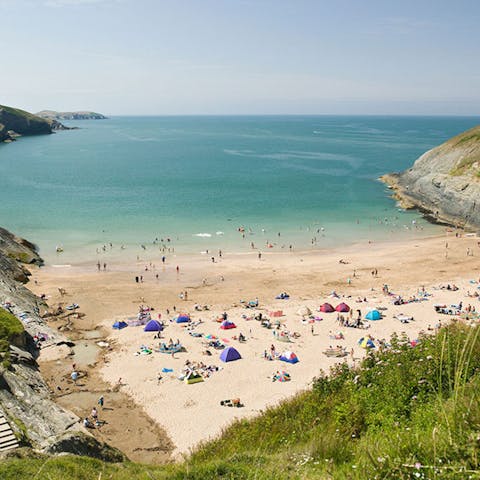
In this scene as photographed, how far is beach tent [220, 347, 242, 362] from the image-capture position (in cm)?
2591

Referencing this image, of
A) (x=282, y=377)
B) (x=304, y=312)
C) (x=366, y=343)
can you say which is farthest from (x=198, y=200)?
(x=282, y=377)

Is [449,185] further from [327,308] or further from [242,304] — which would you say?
[242,304]

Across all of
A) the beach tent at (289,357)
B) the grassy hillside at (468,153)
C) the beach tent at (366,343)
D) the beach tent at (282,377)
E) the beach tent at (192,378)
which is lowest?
the beach tent at (192,378)

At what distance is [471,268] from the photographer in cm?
4241

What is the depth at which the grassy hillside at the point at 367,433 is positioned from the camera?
5.06m

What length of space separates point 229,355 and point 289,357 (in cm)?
359

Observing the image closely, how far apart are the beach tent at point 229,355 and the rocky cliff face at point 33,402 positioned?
31.8 feet

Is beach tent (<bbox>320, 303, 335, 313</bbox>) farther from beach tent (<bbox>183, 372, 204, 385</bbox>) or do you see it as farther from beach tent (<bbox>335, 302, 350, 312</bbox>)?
beach tent (<bbox>183, 372, 204, 385</bbox>)

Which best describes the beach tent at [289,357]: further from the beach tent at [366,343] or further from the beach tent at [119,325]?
the beach tent at [119,325]

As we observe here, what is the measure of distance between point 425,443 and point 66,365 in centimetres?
2419

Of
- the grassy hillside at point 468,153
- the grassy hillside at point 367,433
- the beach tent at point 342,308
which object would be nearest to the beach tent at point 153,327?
the beach tent at point 342,308

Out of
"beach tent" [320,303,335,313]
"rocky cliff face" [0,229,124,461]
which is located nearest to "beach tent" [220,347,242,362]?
"beach tent" [320,303,335,313]

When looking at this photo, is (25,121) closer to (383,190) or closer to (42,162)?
(42,162)

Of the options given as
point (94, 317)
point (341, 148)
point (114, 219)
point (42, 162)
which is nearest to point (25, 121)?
point (42, 162)
